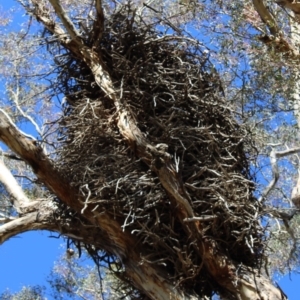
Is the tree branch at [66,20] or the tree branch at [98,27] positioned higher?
the tree branch at [66,20]

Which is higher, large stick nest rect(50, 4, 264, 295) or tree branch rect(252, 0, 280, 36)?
tree branch rect(252, 0, 280, 36)

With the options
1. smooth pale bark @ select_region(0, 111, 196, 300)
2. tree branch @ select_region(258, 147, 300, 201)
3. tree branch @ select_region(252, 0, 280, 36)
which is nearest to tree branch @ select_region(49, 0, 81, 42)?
smooth pale bark @ select_region(0, 111, 196, 300)

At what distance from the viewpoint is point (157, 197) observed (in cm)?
460

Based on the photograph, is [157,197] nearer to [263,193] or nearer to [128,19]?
[263,193]

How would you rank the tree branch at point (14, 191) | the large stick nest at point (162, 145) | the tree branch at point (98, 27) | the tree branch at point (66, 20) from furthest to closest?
the tree branch at point (14, 191) → the tree branch at point (98, 27) → the tree branch at point (66, 20) → the large stick nest at point (162, 145)

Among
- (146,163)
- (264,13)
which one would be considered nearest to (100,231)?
(146,163)

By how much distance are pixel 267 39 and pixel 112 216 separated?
7.85 feet

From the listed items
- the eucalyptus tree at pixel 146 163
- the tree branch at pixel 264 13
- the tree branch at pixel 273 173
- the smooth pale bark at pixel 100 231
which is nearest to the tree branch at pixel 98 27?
the eucalyptus tree at pixel 146 163

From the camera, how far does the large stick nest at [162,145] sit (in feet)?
15.1

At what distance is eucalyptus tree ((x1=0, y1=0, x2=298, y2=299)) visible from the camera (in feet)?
15.0

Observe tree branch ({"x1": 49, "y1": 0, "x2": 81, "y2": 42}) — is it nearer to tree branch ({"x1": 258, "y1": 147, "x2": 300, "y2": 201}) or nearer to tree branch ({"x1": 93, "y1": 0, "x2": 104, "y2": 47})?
tree branch ({"x1": 93, "y1": 0, "x2": 104, "y2": 47})

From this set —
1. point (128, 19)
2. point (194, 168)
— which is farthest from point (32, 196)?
point (194, 168)

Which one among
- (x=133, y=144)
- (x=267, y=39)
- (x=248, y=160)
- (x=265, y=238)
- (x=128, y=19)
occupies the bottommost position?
(x=265, y=238)

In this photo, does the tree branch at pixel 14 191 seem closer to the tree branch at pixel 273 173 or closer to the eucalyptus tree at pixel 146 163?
the eucalyptus tree at pixel 146 163
